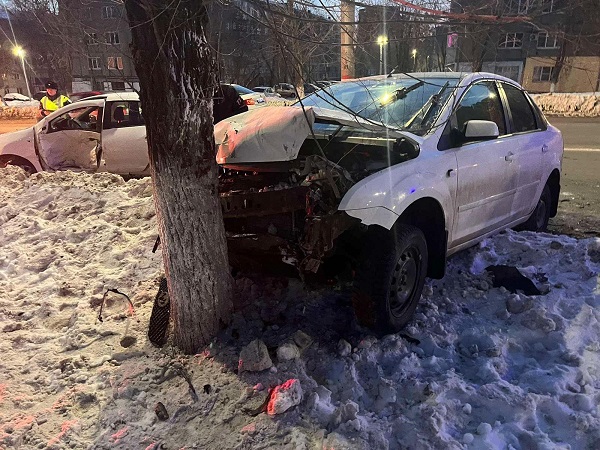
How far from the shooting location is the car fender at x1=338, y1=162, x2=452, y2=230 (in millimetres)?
2965

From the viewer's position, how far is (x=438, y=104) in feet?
12.7

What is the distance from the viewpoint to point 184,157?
2.86 m

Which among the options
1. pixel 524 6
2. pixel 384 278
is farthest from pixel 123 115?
pixel 524 6

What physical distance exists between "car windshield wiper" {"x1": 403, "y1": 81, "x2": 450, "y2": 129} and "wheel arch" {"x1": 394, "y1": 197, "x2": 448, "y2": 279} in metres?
0.68

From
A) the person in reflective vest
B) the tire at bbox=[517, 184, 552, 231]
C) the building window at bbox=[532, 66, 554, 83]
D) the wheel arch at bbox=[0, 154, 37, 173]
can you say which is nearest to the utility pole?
the tire at bbox=[517, 184, 552, 231]

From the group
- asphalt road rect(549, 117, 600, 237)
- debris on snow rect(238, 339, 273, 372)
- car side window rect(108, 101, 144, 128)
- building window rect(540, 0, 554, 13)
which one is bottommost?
asphalt road rect(549, 117, 600, 237)

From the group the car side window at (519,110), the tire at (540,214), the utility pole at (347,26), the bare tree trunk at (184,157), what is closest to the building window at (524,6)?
the utility pole at (347,26)

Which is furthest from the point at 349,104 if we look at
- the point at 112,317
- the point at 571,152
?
the point at 571,152

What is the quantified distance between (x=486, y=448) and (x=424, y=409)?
367mm

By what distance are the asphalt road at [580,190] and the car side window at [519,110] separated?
1.70 meters

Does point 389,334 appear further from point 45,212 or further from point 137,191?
point 45,212

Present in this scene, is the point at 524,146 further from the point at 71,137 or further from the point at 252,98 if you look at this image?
the point at 252,98

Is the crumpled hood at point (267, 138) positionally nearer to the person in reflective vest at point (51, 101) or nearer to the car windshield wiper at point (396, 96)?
the car windshield wiper at point (396, 96)

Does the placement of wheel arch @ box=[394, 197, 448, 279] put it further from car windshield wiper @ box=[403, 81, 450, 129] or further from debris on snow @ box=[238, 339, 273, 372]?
debris on snow @ box=[238, 339, 273, 372]
